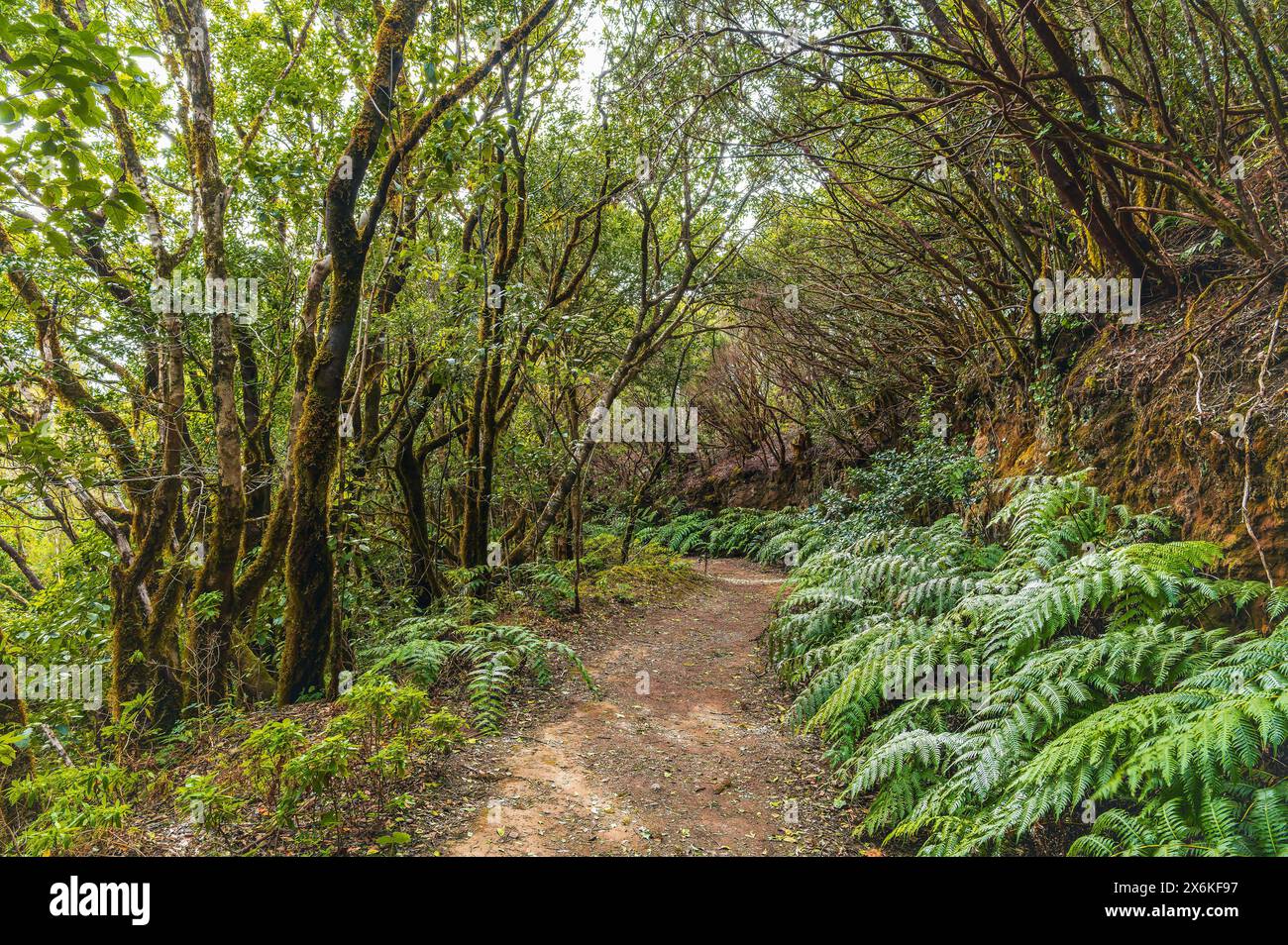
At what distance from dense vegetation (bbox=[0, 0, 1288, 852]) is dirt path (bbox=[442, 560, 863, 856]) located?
1.45 ft

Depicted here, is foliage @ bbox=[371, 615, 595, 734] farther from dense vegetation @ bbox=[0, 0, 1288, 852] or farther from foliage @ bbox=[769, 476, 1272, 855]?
foliage @ bbox=[769, 476, 1272, 855]

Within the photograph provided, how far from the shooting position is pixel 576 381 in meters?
8.62

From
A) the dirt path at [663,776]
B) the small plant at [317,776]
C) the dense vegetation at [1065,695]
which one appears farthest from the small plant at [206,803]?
the dense vegetation at [1065,695]

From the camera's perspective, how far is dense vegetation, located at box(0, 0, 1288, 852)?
3.14 m

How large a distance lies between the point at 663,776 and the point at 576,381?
18.6 ft

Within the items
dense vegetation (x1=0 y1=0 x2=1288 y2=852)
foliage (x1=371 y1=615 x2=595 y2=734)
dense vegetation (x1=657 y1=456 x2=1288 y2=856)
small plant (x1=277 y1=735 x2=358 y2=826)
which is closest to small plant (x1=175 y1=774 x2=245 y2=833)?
dense vegetation (x1=0 y1=0 x2=1288 y2=852)

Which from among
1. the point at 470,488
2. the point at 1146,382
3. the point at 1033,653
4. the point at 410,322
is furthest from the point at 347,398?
the point at 1146,382

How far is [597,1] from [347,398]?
5927mm

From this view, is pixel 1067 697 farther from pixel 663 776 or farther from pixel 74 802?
pixel 74 802

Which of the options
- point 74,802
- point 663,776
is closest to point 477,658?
point 663,776

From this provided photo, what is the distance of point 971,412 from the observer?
879cm

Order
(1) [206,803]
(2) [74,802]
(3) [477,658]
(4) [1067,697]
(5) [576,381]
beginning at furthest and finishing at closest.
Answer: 1. (5) [576,381]
2. (3) [477,658]
3. (2) [74,802]
4. (4) [1067,697]
5. (1) [206,803]

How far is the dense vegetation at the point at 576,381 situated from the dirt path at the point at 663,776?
44 cm

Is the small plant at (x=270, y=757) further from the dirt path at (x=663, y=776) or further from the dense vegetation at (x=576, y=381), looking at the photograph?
the dirt path at (x=663, y=776)
